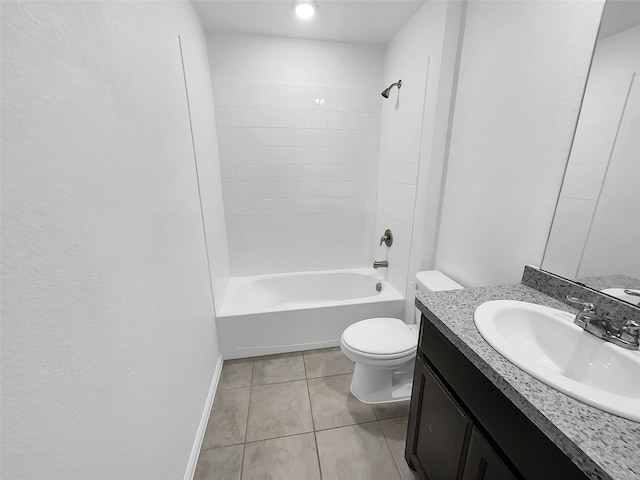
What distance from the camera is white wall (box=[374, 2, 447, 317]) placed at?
1.56m

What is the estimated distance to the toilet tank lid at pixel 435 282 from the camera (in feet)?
4.96

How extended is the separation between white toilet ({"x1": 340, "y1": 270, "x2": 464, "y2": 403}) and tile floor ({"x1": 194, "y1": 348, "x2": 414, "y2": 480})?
0.31 ft

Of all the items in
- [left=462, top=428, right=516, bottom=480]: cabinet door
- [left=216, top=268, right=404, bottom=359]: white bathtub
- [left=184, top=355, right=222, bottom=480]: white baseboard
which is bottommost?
[left=184, top=355, right=222, bottom=480]: white baseboard

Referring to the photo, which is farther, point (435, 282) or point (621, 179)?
point (435, 282)

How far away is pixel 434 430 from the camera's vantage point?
37.4 inches

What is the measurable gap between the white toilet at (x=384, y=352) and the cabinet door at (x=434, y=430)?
13.1 inches

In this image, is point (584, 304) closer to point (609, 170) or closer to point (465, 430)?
point (609, 170)

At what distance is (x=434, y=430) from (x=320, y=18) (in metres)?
2.38

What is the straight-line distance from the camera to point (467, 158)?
1.46 metres

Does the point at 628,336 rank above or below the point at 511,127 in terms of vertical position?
below

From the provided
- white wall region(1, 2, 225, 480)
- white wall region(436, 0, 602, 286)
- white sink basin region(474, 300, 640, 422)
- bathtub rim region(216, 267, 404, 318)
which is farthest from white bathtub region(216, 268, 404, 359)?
white sink basin region(474, 300, 640, 422)

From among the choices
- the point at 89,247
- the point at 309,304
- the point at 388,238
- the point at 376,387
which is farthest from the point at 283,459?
the point at 388,238

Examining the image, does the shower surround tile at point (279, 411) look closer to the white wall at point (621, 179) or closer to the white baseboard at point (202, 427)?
the white baseboard at point (202, 427)

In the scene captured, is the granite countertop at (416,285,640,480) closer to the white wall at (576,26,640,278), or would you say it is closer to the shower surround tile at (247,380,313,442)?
the white wall at (576,26,640,278)
